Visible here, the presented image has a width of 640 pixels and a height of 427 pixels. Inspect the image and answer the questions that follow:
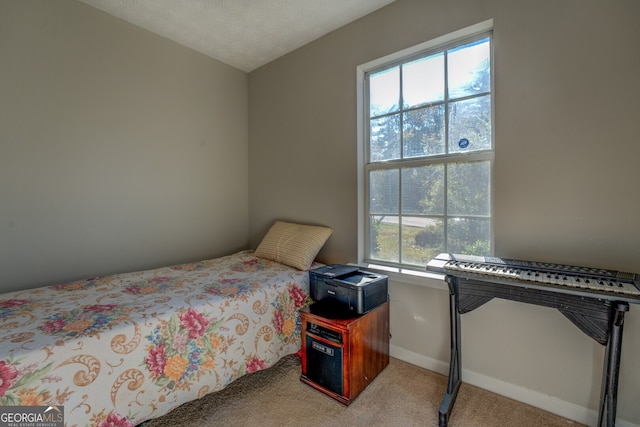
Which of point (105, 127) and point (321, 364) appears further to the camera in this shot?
point (105, 127)

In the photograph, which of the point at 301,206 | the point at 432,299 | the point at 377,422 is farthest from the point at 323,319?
the point at 301,206

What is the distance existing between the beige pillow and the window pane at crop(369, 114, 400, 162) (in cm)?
77

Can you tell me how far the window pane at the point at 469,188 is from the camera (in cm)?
179

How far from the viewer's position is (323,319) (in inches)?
68.5

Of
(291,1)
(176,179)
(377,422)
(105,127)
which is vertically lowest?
(377,422)

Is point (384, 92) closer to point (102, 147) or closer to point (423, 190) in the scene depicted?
point (423, 190)

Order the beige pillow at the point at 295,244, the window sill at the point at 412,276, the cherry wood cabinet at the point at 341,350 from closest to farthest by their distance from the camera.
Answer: the cherry wood cabinet at the point at 341,350 < the window sill at the point at 412,276 < the beige pillow at the point at 295,244

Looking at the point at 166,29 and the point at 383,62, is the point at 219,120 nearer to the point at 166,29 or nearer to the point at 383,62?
the point at 166,29

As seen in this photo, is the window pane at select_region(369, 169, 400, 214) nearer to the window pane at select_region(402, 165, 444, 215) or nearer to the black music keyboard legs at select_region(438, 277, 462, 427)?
the window pane at select_region(402, 165, 444, 215)

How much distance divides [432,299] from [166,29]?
3100 mm

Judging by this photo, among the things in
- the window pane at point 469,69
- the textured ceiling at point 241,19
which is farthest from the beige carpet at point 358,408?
the textured ceiling at point 241,19

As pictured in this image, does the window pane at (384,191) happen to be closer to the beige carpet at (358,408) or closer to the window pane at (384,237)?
the window pane at (384,237)

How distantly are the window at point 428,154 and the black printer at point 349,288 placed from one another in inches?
14.1

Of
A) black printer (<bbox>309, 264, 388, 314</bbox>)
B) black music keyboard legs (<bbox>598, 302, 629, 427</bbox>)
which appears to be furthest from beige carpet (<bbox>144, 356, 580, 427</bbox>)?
black printer (<bbox>309, 264, 388, 314</bbox>)
